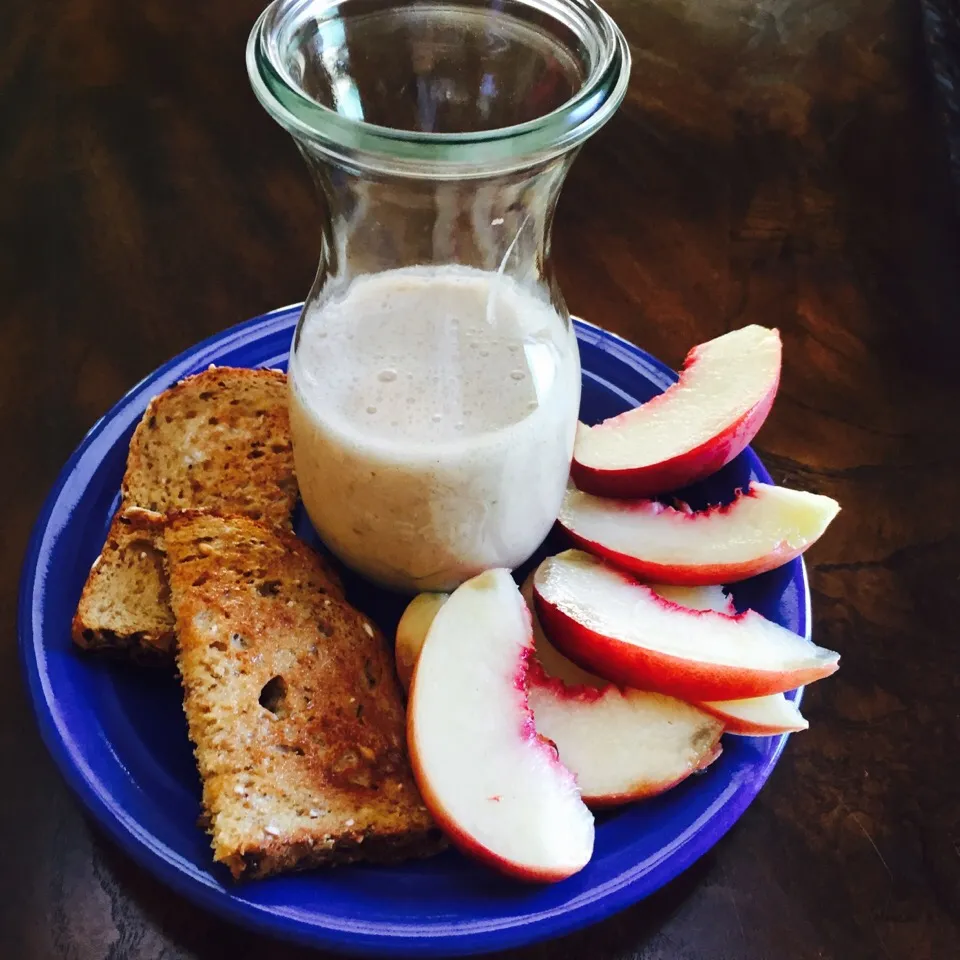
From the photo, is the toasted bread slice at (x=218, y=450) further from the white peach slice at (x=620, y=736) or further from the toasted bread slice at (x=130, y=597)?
the white peach slice at (x=620, y=736)

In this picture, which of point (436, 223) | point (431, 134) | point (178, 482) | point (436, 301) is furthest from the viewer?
point (178, 482)

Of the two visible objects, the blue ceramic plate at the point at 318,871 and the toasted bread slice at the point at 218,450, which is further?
the toasted bread slice at the point at 218,450

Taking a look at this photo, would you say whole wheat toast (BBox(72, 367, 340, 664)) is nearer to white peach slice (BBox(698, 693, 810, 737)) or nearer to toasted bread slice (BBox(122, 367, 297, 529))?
toasted bread slice (BBox(122, 367, 297, 529))

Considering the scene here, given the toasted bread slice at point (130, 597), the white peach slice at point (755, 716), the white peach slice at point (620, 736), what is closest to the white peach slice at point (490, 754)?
the white peach slice at point (620, 736)

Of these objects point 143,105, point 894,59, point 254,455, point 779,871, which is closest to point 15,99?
point 143,105

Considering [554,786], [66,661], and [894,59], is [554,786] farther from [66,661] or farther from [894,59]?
[894,59]

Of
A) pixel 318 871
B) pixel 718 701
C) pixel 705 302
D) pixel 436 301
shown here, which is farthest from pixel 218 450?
A: pixel 705 302

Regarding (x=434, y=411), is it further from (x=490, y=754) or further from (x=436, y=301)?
(x=490, y=754)
